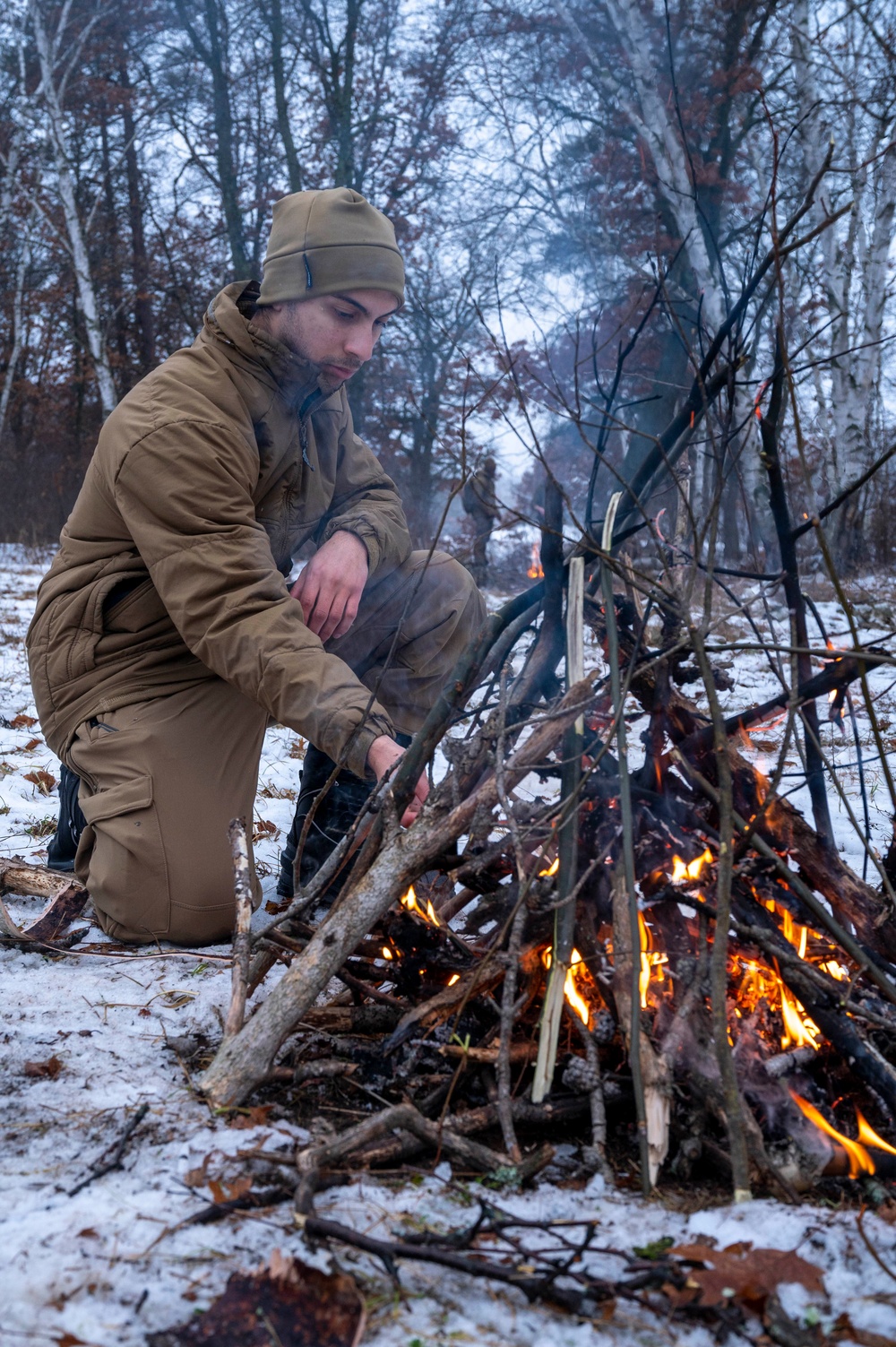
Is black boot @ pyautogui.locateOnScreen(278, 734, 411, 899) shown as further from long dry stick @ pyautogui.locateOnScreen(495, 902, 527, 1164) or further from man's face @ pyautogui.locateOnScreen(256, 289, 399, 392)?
long dry stick @ pyautogui.locateOnScreen(495, 902, 527, 1164)

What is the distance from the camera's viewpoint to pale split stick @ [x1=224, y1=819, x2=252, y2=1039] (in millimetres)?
1735

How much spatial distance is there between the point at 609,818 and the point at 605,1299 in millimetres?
845

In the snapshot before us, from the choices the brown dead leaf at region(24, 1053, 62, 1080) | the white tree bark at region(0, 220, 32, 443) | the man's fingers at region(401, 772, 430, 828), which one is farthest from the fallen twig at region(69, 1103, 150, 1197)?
the white tree bark at region(0, 220, 32, 443)

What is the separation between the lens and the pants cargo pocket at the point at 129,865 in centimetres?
244

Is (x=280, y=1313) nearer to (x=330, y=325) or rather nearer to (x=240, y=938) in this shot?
(x=240, y=938)

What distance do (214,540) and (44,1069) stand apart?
1.18m

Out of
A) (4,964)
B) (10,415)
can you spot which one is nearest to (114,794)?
(4,964)

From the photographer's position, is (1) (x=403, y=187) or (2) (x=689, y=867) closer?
(2) (x=689, y=867)

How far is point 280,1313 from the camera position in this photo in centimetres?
113

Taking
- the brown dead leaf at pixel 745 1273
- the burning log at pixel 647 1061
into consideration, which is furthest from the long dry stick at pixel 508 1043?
the brown dead leaf at pixel 745 1273

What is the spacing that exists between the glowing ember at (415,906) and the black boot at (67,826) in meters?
1.14

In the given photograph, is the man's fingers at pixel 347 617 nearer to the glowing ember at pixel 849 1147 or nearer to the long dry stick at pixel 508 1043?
the long dry stick at pixel 508 1043

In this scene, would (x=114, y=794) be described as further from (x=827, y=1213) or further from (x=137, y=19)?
(x=137, y=19)

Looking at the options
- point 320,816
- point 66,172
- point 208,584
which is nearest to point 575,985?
point 208,584
